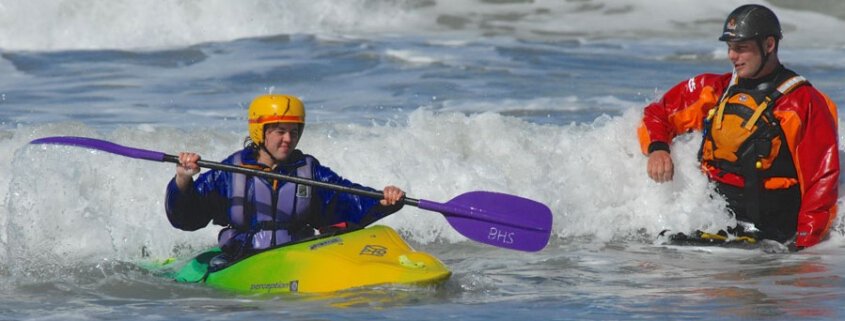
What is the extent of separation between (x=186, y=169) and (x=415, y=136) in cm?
381

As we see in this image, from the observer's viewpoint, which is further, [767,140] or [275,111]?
A: [767,140]

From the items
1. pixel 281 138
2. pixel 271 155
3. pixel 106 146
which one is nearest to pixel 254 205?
pixel 271 155

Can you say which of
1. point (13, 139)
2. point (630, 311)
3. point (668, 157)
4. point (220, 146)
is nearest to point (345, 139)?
point (220, 146)

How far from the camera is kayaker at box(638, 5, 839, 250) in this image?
7.27 metres

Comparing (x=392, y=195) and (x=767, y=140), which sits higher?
(x=767, y=140)

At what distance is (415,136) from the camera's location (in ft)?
31.9

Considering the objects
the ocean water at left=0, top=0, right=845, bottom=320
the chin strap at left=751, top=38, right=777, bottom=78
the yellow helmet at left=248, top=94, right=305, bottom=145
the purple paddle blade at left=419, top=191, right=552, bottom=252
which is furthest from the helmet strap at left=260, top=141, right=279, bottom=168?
the chin strap at left=751, top=38, right=777, bottom=78

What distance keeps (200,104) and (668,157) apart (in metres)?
5.97

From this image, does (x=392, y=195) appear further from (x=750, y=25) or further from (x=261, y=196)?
(x=750, y=25)

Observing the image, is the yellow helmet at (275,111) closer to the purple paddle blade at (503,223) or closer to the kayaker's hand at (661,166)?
the purple paddle blade at (503,223)

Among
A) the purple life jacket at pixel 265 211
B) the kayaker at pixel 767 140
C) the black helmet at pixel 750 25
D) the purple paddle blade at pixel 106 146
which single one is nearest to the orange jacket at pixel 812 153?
the kayaker at pixel 767 140

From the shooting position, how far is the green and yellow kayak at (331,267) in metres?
5.98

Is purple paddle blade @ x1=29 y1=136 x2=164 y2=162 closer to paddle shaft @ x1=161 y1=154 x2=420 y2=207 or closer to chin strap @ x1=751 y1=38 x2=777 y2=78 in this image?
paddle shaft @ x1=161 y1=154 x2=420 y2=207

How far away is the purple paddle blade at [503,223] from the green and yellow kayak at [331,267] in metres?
0.48
